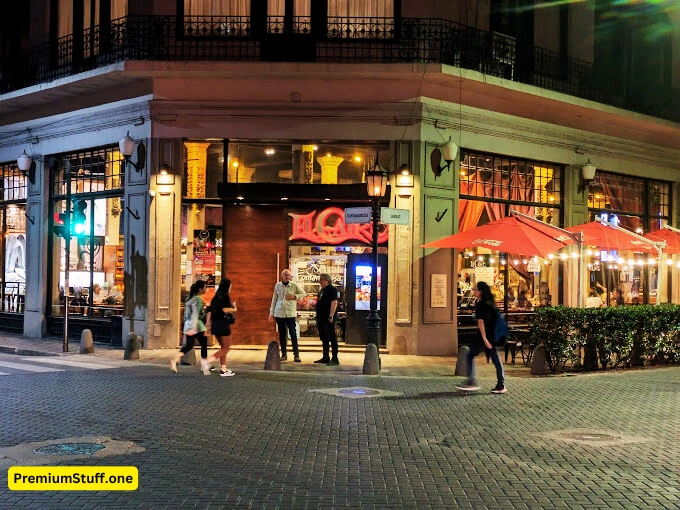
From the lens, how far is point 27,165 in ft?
70.7

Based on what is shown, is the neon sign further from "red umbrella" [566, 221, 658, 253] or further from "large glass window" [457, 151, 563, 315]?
"red umbrella" [566, 221, 658, 253]

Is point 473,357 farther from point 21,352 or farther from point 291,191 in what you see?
point 21,352

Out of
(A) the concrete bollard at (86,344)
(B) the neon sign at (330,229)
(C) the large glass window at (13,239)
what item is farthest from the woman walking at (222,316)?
(C) the large glass window at (13,239)

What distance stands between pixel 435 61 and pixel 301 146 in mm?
3663

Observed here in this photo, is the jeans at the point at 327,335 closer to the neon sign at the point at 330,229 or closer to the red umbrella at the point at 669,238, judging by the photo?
the neon sign at the point at 330,229

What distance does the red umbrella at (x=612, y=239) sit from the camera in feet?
58.5

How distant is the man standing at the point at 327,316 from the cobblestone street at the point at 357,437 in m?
1.32

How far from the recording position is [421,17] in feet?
60.6

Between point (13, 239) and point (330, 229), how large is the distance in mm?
10270

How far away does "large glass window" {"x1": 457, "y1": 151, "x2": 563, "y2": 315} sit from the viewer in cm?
1972

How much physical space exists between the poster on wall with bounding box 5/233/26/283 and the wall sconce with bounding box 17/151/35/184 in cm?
188

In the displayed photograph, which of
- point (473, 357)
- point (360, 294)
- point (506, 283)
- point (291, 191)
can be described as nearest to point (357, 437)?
point (473, 357)

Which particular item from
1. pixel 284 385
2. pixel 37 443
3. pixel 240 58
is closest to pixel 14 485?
pixel 37 443

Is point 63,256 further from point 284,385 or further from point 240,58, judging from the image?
point 284,385
